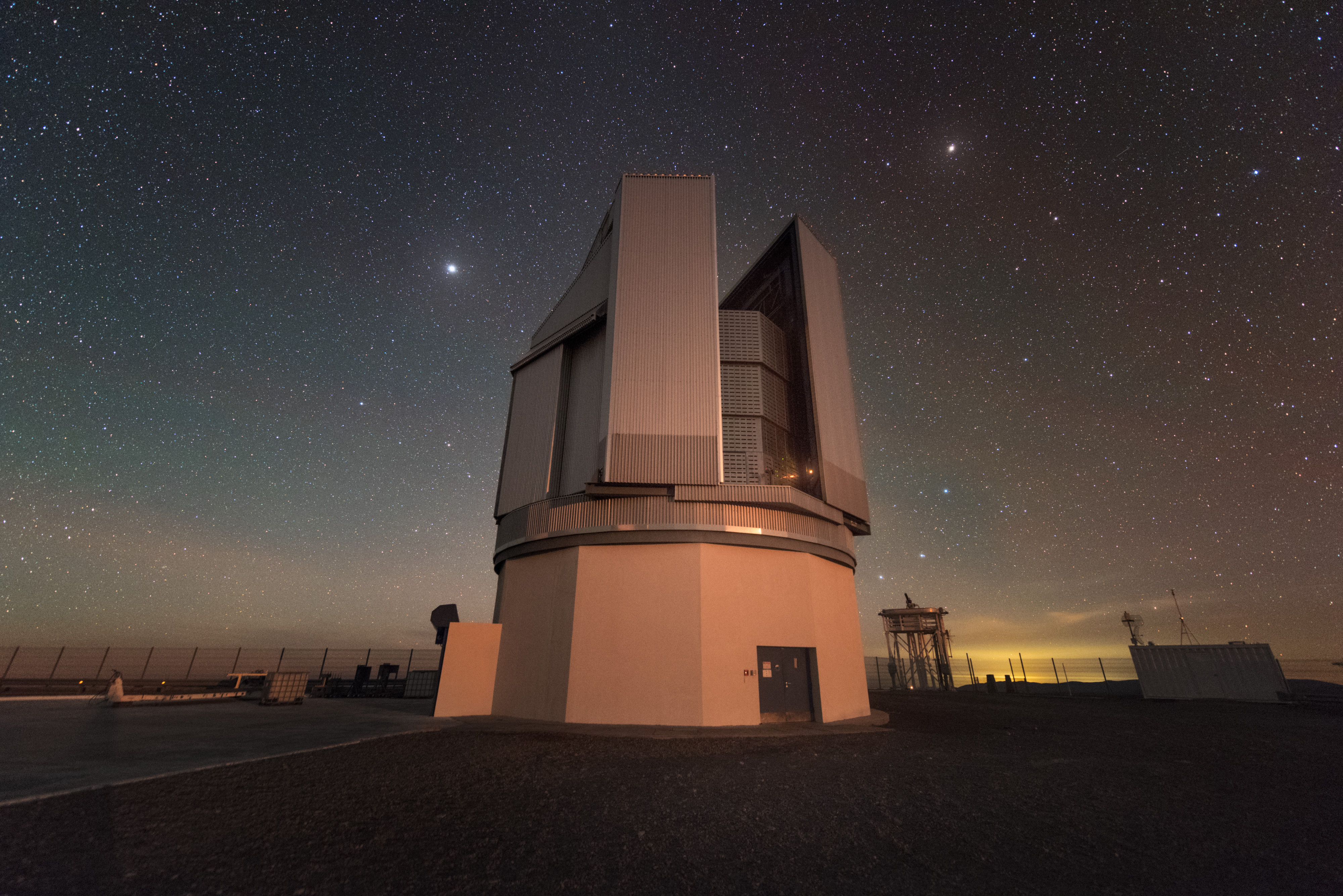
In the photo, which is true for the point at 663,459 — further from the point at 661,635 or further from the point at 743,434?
the point at 661,635

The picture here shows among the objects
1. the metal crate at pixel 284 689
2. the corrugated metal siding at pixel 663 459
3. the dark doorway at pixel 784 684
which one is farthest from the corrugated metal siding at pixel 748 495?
the metal crate at pixel 284 689

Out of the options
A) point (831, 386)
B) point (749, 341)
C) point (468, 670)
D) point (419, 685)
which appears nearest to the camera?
point (468, 670)

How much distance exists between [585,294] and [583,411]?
17.0 ft

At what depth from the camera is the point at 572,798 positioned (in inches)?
265

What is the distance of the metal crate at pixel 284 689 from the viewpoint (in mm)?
18812

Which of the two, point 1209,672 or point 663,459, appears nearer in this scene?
point 663,459

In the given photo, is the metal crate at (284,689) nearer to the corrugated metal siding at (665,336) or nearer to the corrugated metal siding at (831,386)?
the corrugated metal siding at (665,336)

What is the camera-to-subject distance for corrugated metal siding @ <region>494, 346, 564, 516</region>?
19.2 metres

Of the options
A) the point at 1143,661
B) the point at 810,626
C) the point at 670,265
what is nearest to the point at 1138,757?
the point at 810,626

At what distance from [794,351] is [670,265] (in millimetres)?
6432

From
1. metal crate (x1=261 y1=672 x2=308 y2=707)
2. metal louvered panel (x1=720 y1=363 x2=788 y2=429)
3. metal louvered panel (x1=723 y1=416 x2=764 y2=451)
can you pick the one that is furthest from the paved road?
metal louvered panel (x1=720 y1=363 x2=788 y2=429)

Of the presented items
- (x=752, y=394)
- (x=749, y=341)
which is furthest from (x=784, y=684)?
(x=749, y=341)

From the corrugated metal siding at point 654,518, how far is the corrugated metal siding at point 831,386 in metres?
2.33

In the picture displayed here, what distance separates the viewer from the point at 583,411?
19.2 meters
